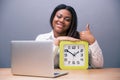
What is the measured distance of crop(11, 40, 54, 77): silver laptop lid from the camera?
1510 mm

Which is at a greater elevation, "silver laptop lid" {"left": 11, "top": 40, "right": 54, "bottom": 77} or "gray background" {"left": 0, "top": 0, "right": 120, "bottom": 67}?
"gray background" {"left": 0, "top": 0, "right": 120, "bottom": 67}

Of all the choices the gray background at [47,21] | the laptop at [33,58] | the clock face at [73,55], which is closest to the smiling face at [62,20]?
the gray background at [47,21]

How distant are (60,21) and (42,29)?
50 centimetres

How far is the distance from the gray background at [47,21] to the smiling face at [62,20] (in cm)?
39

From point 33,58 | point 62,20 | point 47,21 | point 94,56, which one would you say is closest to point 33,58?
point 33,58

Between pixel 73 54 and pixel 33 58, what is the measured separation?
1.80ft

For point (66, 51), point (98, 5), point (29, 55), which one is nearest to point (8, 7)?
point (98, 5)

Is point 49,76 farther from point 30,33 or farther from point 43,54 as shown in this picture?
point 30,33

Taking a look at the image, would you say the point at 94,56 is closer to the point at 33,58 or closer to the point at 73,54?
the point at 73,54

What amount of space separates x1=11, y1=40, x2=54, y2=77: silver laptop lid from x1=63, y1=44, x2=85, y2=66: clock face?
48 cm

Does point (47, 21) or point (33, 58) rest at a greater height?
point (47, 21)

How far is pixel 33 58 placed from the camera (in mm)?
1557

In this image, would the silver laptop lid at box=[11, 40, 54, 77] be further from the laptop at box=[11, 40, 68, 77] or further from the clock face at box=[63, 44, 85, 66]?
the clock face at box=[63, 44, 85, 66]

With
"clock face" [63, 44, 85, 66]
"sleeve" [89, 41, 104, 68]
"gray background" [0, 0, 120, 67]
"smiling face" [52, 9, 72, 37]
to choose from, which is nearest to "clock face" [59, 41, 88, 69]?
"clock face" [63, 44, 85, 66]
